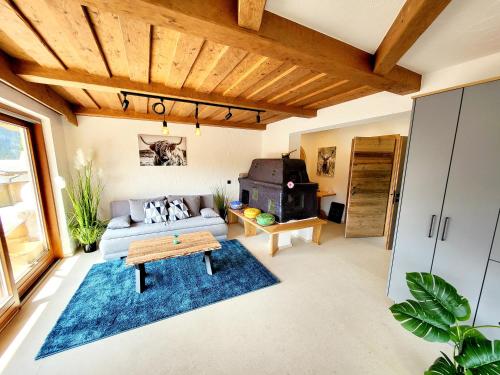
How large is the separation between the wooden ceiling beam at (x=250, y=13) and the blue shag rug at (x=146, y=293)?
7.83 feet

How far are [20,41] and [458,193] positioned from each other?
3518 mm

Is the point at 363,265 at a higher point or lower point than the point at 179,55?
lower

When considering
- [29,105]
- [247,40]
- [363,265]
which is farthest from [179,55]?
[363,265]

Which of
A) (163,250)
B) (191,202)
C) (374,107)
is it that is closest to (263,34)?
(374,107)

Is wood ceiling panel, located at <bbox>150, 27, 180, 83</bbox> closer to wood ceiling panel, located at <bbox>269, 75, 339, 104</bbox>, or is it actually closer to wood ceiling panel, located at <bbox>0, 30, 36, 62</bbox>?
wood ceiling panel, located at <bbox>0, 30, 36, 62</bbox>

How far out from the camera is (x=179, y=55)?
5.24ft

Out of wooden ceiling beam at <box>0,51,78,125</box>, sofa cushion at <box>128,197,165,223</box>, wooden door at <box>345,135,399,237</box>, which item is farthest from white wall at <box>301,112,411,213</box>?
wooden ceiling beam at <box>0,51,78,125</box>

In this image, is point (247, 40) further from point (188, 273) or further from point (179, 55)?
point (188, 273)

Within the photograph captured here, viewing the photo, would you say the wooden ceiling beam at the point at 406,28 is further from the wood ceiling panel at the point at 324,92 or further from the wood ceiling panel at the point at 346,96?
the wood ceiling panel at the point at 346,96

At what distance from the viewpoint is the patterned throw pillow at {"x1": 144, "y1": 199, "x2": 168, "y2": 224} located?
3.31m

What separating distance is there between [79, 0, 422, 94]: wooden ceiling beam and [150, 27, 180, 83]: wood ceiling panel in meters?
0.35

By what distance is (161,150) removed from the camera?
3840mm

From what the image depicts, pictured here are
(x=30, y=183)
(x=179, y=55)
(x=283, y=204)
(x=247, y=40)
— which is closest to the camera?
(x=247, y=40)

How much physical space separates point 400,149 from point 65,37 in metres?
4.33
